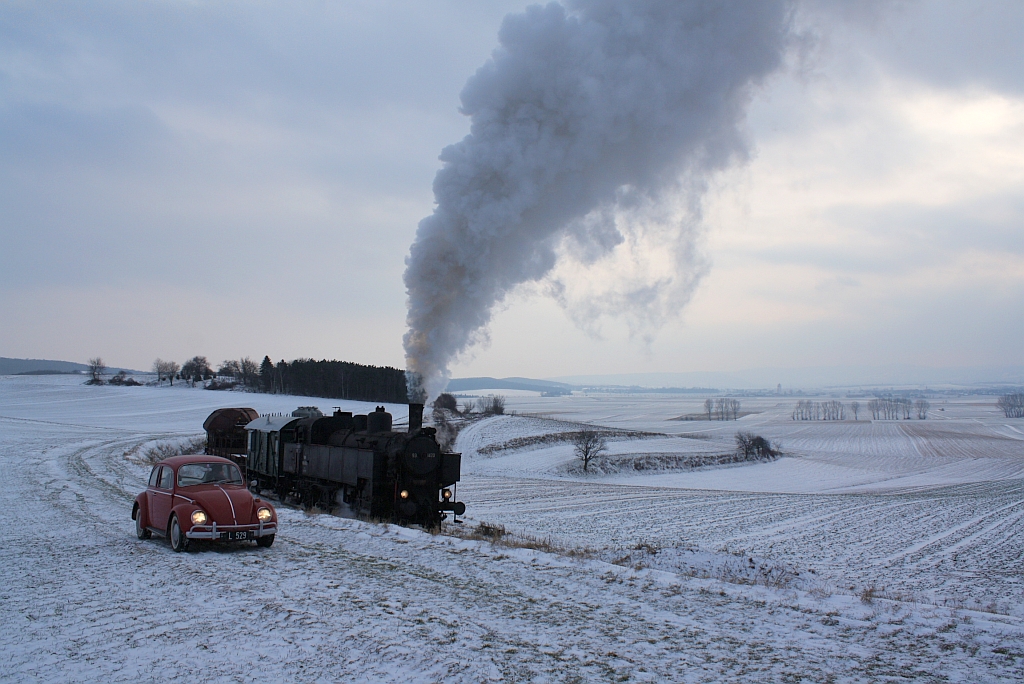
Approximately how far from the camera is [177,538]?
1012cm

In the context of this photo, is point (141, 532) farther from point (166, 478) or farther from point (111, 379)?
point (111, 379)

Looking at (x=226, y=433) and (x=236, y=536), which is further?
(x=226, y=433)

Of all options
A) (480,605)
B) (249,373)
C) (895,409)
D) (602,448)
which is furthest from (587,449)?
(895,409)

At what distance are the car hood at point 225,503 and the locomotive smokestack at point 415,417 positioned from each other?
569 centimetres

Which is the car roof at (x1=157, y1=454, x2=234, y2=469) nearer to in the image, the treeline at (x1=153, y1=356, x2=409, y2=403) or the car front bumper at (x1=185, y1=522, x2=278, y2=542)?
the car front bumper at (x1=185, y1=522, x2=278, y2=542)

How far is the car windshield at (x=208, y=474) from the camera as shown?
1080 cm

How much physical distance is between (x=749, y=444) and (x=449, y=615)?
52311mm

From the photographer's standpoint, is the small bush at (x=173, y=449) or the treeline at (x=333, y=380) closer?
the small bush at (x=173, y=449)

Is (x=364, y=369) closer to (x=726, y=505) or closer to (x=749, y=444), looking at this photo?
(x=749, y=444)

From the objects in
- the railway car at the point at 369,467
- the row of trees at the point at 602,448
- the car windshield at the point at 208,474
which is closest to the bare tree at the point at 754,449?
the row of trees at the point at 602,448

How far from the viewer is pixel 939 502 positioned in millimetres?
29500

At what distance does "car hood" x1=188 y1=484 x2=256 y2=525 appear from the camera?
33.0ft

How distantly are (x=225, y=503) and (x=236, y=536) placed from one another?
1.85 ft

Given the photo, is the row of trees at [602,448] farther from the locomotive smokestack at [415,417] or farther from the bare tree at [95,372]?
the bare tree at [95,372]
